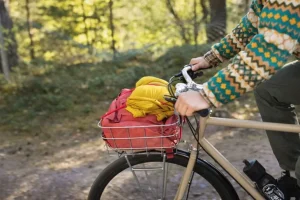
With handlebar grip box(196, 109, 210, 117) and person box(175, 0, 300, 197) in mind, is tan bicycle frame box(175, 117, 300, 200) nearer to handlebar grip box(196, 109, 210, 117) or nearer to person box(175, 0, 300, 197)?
handlebar grip box(196, 109, 210, 117)

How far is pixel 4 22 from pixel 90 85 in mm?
2293

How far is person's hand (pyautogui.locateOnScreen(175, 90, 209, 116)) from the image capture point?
6.23 feet

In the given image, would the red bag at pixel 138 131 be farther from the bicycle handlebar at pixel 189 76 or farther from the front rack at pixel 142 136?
the bicycle handlebar at pixel 189 76

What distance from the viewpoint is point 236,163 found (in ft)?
13.7

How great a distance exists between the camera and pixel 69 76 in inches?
298

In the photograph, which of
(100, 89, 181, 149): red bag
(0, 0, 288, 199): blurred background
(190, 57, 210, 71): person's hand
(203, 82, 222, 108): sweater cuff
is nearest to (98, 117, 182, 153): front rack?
(100, 89, 181, 149): red bag

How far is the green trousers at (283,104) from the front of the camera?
2.32 meters

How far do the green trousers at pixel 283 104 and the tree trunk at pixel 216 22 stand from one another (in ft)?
21.7

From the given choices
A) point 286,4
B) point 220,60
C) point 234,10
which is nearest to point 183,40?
A: point 234,10

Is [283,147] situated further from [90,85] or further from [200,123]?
[90,85]

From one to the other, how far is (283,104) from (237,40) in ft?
1.65

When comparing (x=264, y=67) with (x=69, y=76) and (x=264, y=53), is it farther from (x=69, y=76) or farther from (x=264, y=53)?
(x=69, y=76)

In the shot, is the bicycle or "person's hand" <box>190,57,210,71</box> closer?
the bicycle

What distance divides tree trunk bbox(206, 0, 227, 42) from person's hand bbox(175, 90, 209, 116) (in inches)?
281
